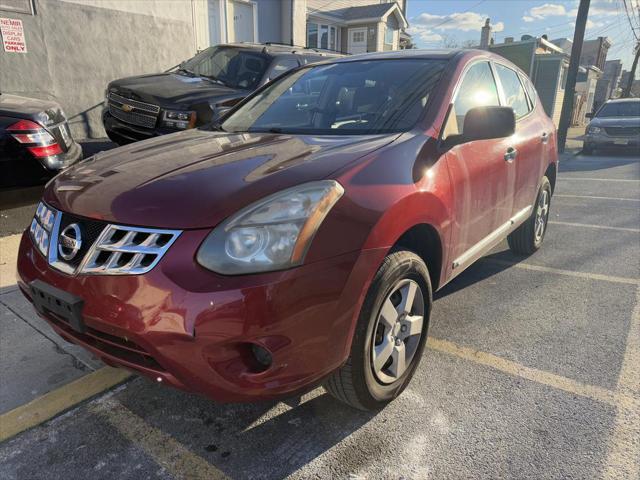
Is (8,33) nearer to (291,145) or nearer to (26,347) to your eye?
(26,347)

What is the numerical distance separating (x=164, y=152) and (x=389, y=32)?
24129mm

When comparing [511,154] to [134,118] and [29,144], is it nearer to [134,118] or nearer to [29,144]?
[29,144]

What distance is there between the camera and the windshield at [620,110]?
48.3 feet

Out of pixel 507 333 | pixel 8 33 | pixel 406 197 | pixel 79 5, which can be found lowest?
pixel 507 333

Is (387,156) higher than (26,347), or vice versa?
(387,156)

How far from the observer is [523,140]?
3865 millimetres

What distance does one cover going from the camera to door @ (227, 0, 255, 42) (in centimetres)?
1245

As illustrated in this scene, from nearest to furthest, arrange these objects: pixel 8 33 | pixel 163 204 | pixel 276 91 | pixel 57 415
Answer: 1. pixel 163 204
2. pixel 57 415
3. pixel 276 91
4. pixel 8 33

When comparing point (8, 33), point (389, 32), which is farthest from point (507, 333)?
point (389, 32)

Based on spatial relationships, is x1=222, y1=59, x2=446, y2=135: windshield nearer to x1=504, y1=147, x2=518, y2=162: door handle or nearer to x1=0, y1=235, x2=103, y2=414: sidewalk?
x1=504, y1=147, x2=518, y2=162: door handle

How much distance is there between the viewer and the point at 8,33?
775 centimetres

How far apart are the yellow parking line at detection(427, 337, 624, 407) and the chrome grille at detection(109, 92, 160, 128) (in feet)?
14.7

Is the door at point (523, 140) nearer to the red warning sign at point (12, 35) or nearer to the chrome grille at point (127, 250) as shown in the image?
the chrome grille at point (127, 250)

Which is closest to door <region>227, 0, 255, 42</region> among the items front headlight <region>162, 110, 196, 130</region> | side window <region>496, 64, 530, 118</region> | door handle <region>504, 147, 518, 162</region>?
front headlight <region>162, 110, 196, 130</region>
